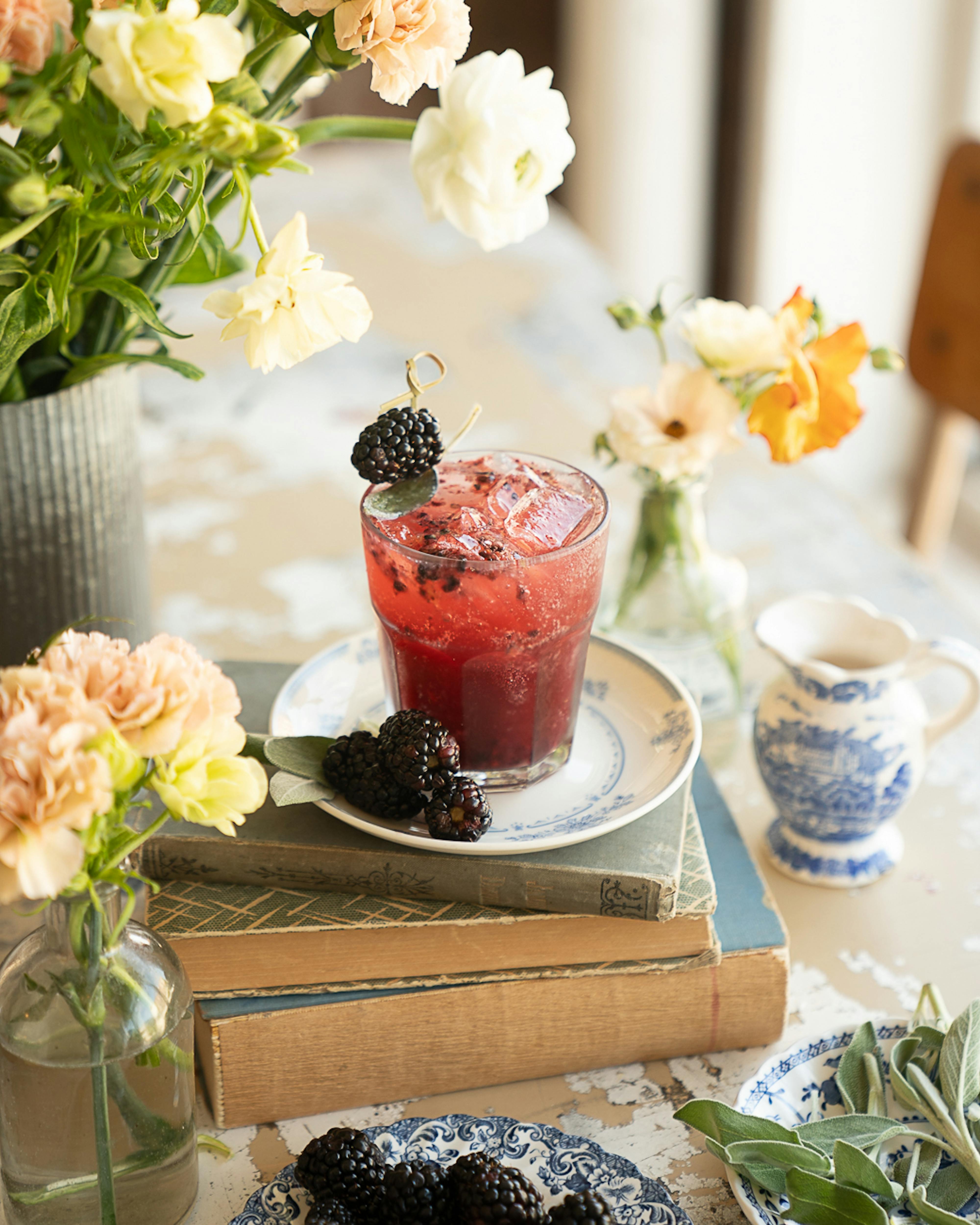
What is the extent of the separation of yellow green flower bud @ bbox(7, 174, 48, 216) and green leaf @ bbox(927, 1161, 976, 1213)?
602 millimetres

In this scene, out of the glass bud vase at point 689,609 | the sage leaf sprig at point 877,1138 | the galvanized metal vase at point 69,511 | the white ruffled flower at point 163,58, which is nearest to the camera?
the white ruffled flower at point 163,58

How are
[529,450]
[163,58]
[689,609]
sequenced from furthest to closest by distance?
[529,450] < [689,609] < [163,58]

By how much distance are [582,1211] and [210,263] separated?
558 mm

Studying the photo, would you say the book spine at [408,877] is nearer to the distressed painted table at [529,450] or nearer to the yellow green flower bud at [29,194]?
the distressed painted table at [529,450]

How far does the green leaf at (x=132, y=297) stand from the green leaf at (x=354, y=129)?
0.40 ft

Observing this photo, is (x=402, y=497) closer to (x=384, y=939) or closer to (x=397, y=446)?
(x=397, y=446)

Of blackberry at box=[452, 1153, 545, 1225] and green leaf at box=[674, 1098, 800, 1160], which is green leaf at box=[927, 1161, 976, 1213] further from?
blackberry at box=[452, 1153, 545, 1225]

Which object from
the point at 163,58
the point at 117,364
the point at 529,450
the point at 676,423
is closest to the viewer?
the point at 163,58

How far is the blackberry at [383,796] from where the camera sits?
2.15ft

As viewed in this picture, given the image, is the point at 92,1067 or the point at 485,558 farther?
the point at 485,558

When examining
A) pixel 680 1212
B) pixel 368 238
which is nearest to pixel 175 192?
pixel 680 1212

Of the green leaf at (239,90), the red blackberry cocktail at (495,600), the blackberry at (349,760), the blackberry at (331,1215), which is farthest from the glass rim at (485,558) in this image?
the blackberry at (331,1215)

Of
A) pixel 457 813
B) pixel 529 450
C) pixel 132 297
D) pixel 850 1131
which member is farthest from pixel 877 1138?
pixel 529 450

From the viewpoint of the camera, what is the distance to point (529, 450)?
1.46m
